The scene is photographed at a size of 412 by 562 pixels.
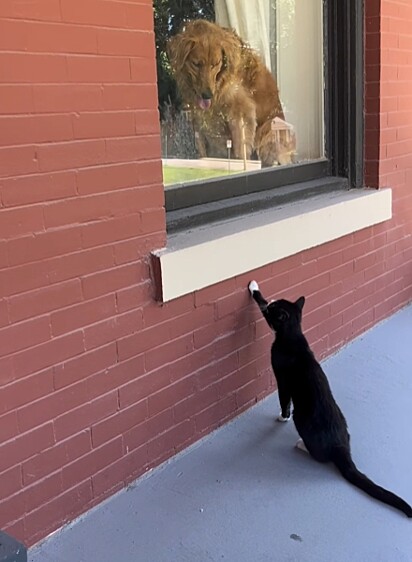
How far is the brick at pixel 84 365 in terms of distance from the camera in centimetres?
242

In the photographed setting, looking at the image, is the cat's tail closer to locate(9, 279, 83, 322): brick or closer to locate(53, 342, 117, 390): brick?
locate(53, 342, 117, 390): brick

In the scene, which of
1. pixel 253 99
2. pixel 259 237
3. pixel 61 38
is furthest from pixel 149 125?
pixel 253 99

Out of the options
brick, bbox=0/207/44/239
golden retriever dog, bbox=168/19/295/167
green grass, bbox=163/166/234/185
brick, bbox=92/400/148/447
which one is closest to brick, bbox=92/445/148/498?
brick, bbox=92/400/148/447

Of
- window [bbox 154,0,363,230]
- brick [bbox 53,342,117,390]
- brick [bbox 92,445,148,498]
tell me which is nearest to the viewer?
brick [bbox 53,342,117,390]

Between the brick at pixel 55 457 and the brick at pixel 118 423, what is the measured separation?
0.05m

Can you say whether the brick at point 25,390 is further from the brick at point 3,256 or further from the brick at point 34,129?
the brick at point 34,129

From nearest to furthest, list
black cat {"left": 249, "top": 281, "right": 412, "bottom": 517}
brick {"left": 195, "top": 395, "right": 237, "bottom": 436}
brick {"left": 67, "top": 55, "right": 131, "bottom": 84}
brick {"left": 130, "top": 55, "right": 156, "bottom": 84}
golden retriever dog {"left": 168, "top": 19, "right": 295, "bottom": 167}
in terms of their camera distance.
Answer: brick {"left": 67, "top": 55, "right": 131, "bottom": 84} → brick {"left": 130, "top": 55, "right": 156, "bottom": 84} → black cat {"left": 249, "top": 281, "right": 412, "bottom": 517} → brick {"left": 195, "top": 395, "right": 237, "bottom": 436} → golden retriever dog {"left": 168, "top": 19, "right": 295, "bottom": 167}

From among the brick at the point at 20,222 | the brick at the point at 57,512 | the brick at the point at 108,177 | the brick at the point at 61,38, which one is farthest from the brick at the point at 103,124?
the brick at the point at 57,512

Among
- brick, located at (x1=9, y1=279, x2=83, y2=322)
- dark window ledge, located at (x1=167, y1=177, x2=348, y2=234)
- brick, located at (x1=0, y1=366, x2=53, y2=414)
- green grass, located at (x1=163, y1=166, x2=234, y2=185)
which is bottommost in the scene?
brick, located at (x1=0, y1=366, x2=53, y2=414)

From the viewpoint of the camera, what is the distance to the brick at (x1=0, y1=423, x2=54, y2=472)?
227 cm

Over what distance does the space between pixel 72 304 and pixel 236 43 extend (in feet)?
6.64

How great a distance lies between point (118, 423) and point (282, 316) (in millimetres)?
859

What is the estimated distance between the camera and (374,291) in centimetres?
446

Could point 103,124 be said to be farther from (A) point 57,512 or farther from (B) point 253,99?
(B) point 253,99
